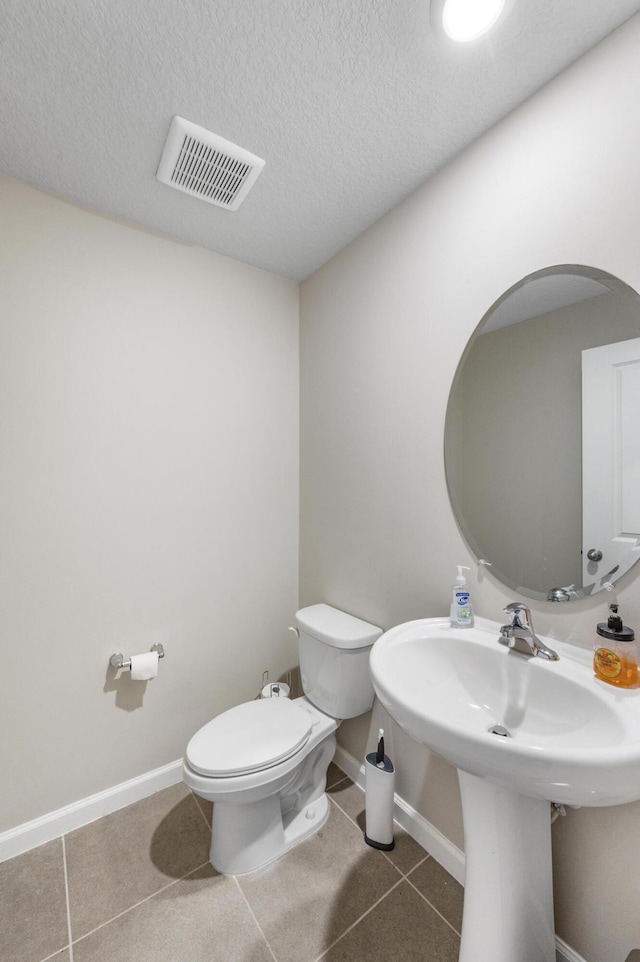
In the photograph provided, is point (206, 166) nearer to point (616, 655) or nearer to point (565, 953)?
point (616, 655)

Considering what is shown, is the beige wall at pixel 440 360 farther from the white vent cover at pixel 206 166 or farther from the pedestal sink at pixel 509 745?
the white vent cover at pixel 206 166

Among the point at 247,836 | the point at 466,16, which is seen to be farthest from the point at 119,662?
→ the point at 466,16

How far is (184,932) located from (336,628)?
0.98 m

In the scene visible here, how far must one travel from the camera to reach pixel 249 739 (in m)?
1.36

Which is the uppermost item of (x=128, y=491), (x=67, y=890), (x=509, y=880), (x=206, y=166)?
(x=206, y=166)

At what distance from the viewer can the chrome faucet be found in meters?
1.01

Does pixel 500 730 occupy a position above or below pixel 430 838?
above

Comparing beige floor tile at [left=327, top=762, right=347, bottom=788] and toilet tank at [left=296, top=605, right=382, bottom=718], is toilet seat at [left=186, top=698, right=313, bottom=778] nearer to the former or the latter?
toilet tank at [left=296, top=605, right=382, bottom=718]

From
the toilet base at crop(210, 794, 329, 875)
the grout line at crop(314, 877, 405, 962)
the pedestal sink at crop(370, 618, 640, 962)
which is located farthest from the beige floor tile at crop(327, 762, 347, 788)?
the pedestal sink at crop(370, 618, 640, 962)

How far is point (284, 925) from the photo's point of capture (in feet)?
3.86

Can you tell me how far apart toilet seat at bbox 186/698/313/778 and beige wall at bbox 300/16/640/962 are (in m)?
0.43

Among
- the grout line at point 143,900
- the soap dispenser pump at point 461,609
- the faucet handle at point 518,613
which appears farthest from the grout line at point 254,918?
the faucet handle at point 518,613

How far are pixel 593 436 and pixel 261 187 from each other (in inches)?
55.8

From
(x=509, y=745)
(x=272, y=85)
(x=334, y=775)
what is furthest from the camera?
(x=334, y=775)
